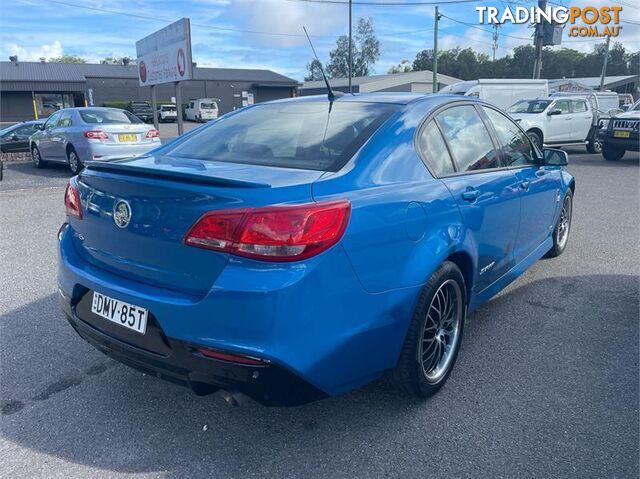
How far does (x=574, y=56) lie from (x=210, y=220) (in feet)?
357

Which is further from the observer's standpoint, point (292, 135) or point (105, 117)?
point (105, 117)

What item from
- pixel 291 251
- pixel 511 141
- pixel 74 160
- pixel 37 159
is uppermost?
pixel 511 141

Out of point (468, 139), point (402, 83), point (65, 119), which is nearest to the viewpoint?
point (468, 139)

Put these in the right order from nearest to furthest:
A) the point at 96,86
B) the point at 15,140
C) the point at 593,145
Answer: the point at 15,140, the point at 593,145, the point at 96,86

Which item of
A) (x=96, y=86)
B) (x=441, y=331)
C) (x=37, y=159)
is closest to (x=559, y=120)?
(x=37, y=159)

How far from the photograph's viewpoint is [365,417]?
2686 millimetres

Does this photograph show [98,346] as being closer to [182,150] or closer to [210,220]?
[210,220]

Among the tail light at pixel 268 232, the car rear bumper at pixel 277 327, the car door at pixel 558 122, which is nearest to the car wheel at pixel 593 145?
the car door at pixel 558 122

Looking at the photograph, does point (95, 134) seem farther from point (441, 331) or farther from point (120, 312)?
point (441, 331)

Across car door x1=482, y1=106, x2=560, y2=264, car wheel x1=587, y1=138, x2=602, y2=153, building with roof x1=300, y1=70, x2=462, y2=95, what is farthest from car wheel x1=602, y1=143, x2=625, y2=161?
building with roof x1=300, y1=70, x2=462, y2=95

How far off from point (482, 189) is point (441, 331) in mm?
897

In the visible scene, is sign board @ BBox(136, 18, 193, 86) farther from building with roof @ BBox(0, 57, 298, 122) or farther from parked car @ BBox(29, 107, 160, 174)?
building with roof @ BBox(0, 57, 298, 122)

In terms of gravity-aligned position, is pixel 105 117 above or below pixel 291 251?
above

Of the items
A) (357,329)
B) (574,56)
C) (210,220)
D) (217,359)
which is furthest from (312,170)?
(574,56)
